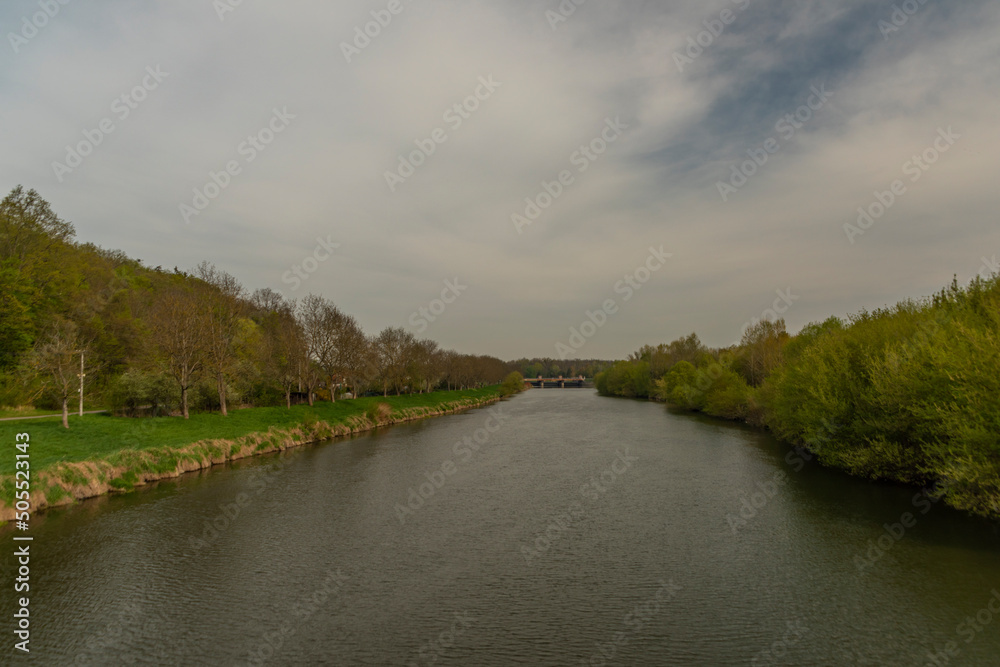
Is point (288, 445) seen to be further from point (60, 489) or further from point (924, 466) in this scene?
point (924, 466)

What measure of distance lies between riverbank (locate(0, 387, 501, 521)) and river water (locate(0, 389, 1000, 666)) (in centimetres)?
140

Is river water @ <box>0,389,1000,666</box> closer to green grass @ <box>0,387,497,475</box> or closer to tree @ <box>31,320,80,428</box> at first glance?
green grass @ <box>0,387,497,475</box>

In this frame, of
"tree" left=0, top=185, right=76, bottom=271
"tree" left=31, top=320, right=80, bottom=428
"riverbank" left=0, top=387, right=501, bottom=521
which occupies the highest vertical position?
"tree" left=0, top=185, right=76, bottom=271

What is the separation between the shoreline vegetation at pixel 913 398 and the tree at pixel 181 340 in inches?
1621

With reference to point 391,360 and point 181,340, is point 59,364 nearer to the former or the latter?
point 181,340

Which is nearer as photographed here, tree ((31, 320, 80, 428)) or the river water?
the river water

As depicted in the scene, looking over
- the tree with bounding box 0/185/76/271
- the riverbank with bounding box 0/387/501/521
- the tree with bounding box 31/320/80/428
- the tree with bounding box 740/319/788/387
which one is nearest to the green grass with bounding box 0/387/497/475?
the riverbank with bounding box 0/387/501/521

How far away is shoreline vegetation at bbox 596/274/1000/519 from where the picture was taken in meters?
16.9

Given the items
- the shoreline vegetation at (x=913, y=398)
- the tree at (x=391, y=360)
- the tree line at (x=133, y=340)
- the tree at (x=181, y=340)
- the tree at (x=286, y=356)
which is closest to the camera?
the shoreline vegetation at (x=913, y=398)

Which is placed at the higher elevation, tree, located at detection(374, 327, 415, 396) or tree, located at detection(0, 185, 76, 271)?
tree, located at detection(0, 185, 76, 271)

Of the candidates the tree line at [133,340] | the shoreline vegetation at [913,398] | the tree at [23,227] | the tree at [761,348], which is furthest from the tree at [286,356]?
the tree at [761,348]

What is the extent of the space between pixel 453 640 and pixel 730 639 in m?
6.24

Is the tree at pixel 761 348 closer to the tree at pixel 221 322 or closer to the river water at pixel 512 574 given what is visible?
the river water at pixel 512 574

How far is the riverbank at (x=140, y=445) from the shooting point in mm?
20734
